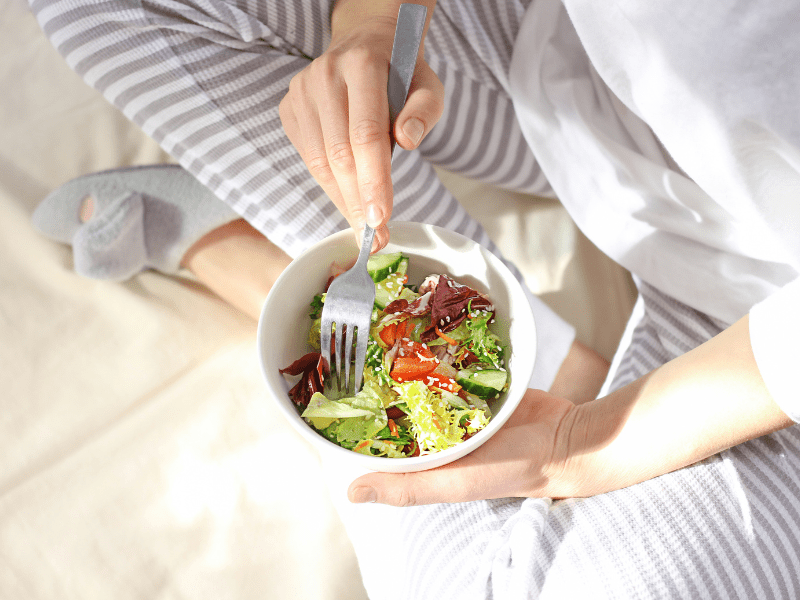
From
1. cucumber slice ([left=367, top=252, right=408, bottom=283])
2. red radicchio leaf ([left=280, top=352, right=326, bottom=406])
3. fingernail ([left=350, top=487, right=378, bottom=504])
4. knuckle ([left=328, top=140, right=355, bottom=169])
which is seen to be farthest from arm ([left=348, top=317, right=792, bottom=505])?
knuckle ([left=328, top=140, right=355, bottom=169])

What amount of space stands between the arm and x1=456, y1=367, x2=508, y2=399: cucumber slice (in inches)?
2.8

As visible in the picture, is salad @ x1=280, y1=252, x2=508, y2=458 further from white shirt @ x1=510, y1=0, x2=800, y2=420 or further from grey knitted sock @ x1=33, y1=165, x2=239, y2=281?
grey knitted sock @ x1=33, y1=165, x2=239, y2=281

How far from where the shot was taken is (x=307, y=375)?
596 millimetres

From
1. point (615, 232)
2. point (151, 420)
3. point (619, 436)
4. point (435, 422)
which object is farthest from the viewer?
point (151, 420)

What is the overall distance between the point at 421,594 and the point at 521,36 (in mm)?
783

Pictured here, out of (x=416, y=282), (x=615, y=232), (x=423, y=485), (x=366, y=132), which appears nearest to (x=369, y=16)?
(x=366, y=132)

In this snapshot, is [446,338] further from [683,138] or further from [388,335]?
[683,138]

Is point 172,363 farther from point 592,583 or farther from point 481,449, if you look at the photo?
point 592,583

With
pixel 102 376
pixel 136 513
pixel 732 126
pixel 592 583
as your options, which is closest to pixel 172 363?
pixel 102 376

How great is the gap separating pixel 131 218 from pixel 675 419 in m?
1.00

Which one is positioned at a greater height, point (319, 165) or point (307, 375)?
point (319, 165)

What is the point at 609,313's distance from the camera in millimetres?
1146

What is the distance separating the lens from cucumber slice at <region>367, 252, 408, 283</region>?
0.62 meters

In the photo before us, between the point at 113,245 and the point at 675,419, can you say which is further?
the point at 113,245
